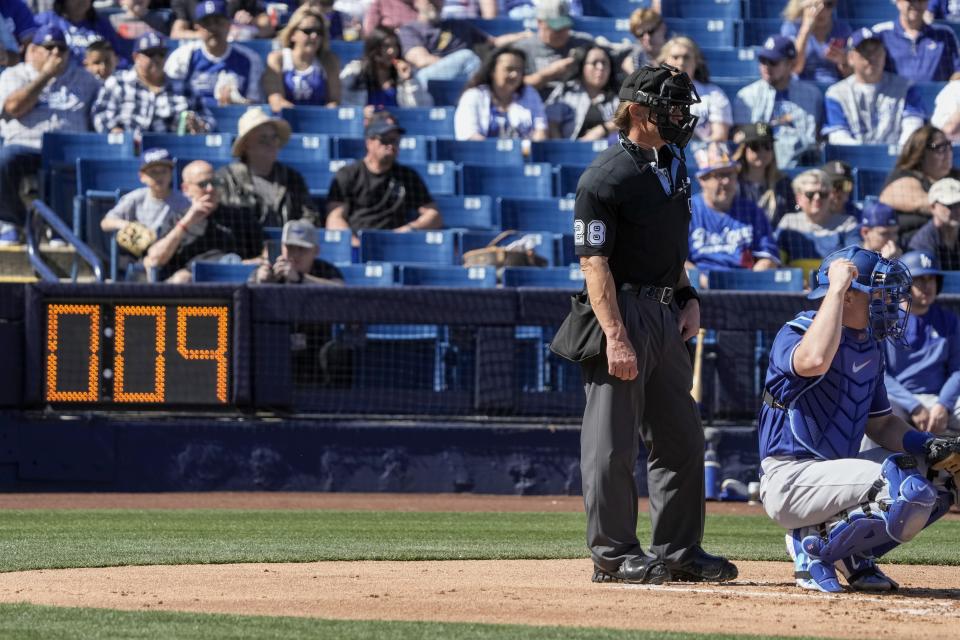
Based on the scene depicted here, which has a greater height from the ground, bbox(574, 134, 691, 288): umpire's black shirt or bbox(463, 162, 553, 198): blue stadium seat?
bbox(463, 162, 553, 198): blue stadium seat

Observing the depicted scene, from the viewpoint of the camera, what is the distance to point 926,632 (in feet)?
15.6

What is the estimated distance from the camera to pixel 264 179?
39.9 ft

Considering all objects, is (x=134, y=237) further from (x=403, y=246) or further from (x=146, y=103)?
(x=146, y=103)

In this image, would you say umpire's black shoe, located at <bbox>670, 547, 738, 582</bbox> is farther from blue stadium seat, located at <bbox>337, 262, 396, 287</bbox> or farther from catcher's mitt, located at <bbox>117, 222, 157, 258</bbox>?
catcher's mitt, located at <bbox>117, 222, 157, 258</bbox>

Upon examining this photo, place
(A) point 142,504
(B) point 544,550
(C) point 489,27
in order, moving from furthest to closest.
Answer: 1. (C) point 489,27
2. (A) point 142,504
3. (B) point 544,550

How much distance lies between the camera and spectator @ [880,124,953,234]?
489 inches

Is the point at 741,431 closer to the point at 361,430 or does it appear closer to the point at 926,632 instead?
the point at 361,430

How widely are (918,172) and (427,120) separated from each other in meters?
4.33

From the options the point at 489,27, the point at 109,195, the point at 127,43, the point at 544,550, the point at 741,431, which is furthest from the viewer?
the point at 489,27

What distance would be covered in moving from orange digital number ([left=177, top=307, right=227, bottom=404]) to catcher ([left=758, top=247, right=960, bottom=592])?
533cm

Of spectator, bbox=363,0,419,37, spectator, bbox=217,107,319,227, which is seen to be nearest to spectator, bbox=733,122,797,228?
spectator, bbox=217,107,319,227

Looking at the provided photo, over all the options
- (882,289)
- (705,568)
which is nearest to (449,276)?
(705,568)

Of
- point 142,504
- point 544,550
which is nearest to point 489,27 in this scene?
point 142,504

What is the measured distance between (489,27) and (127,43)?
3.50 metres
